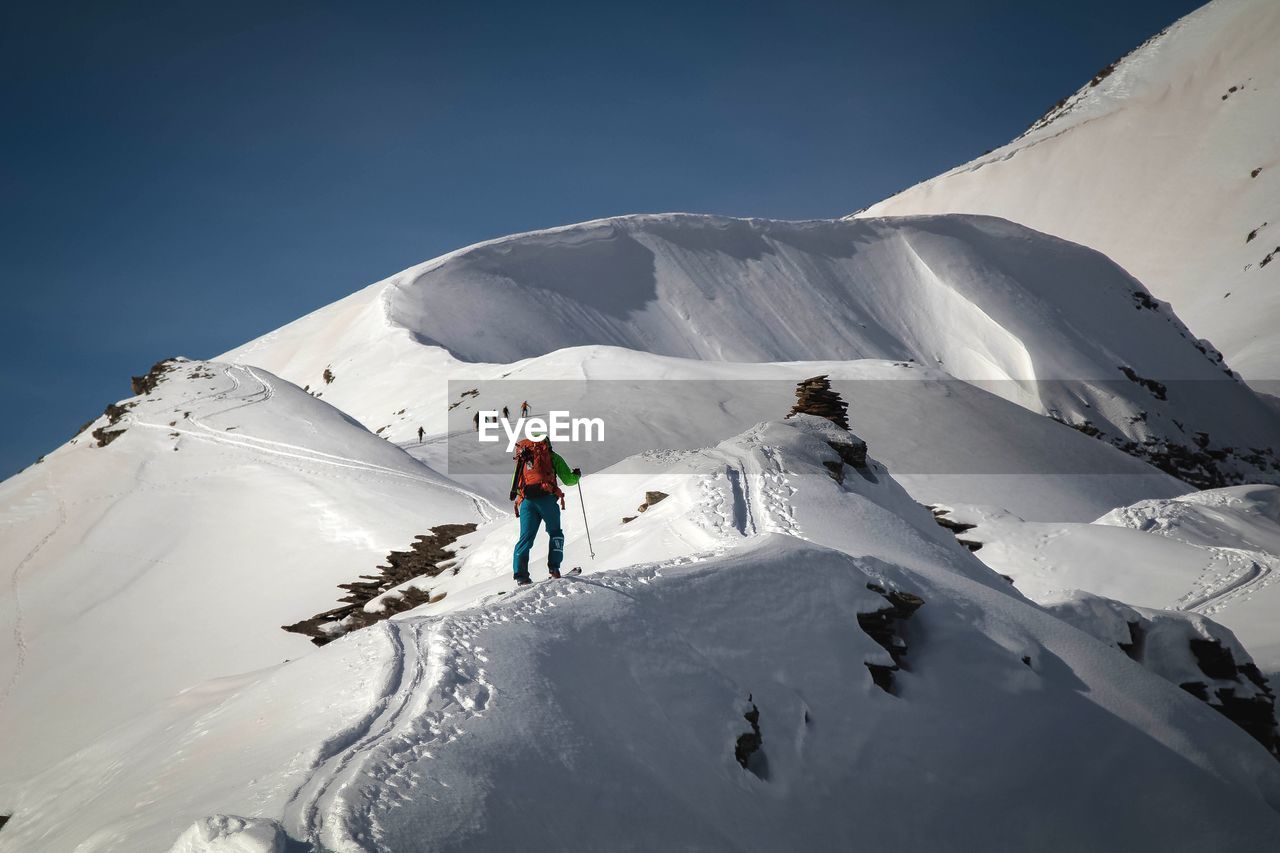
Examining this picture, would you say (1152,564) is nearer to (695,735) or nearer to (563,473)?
(563,473)

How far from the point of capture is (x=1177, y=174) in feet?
257

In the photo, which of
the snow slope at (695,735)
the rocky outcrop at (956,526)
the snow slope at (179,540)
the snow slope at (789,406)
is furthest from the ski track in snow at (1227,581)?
the snow slope at (179,540)

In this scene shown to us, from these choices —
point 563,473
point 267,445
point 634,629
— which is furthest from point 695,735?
point 267,445

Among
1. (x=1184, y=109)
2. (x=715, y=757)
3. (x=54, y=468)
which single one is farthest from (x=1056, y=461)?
(x=1184, y=109)

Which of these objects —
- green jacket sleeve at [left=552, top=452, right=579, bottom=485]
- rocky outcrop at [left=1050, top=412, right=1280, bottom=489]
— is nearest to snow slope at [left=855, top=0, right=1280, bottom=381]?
rocky outcrop at [left=1050, top=412, right=1280, bottom=489]

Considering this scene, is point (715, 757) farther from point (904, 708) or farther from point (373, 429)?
point (373, 429)

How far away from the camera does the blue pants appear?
7637mm

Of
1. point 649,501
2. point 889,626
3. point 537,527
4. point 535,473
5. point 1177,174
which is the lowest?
point 889,626

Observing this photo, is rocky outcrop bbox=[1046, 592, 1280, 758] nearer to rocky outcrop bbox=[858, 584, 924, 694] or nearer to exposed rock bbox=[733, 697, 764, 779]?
rocky outcrop bbox=[858, 584, 924, 694]

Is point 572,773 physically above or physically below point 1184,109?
below

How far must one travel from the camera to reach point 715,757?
18.8ft

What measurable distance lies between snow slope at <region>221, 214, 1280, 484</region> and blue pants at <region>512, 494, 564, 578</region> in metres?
26.5

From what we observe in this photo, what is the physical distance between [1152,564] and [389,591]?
482 inches

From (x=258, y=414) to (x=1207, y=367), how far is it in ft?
153
